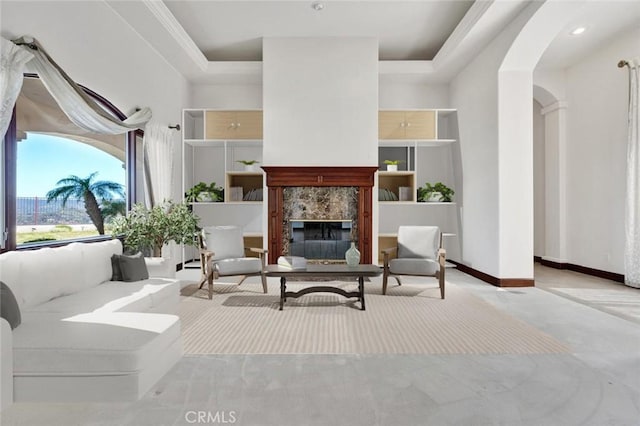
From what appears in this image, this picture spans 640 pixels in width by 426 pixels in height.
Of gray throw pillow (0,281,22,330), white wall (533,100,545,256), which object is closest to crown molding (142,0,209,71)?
gray throw pillow (0,281,22,330)

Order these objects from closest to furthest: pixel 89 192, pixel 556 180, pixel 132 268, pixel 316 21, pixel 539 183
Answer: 1. pixel 132 268
2. pixel 89 192
3. pixel 316 21
4. pixel 556 180
5. pixel 539 183

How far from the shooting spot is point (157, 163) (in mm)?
5508

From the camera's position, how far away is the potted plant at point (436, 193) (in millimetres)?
6787

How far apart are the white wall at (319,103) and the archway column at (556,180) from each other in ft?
11.4

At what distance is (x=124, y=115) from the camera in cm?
493

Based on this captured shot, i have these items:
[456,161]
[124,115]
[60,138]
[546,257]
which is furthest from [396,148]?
[60,138]

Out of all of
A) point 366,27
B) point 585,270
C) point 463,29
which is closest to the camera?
point 463,29

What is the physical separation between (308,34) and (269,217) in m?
2.98

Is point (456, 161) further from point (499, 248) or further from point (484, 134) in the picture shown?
point (499, 248)

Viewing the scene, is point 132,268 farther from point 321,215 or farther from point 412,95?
point 412,95

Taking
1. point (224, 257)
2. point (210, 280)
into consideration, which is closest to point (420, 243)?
point (224, 257)

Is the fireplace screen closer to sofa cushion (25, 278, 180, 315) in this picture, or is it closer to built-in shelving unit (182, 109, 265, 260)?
built-in shelving unit (182, 109, 265, 260)

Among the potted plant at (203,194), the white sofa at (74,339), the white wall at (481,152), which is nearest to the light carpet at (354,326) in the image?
the white sofa at (74,339)

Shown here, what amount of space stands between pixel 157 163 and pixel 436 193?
4584 millimetres
